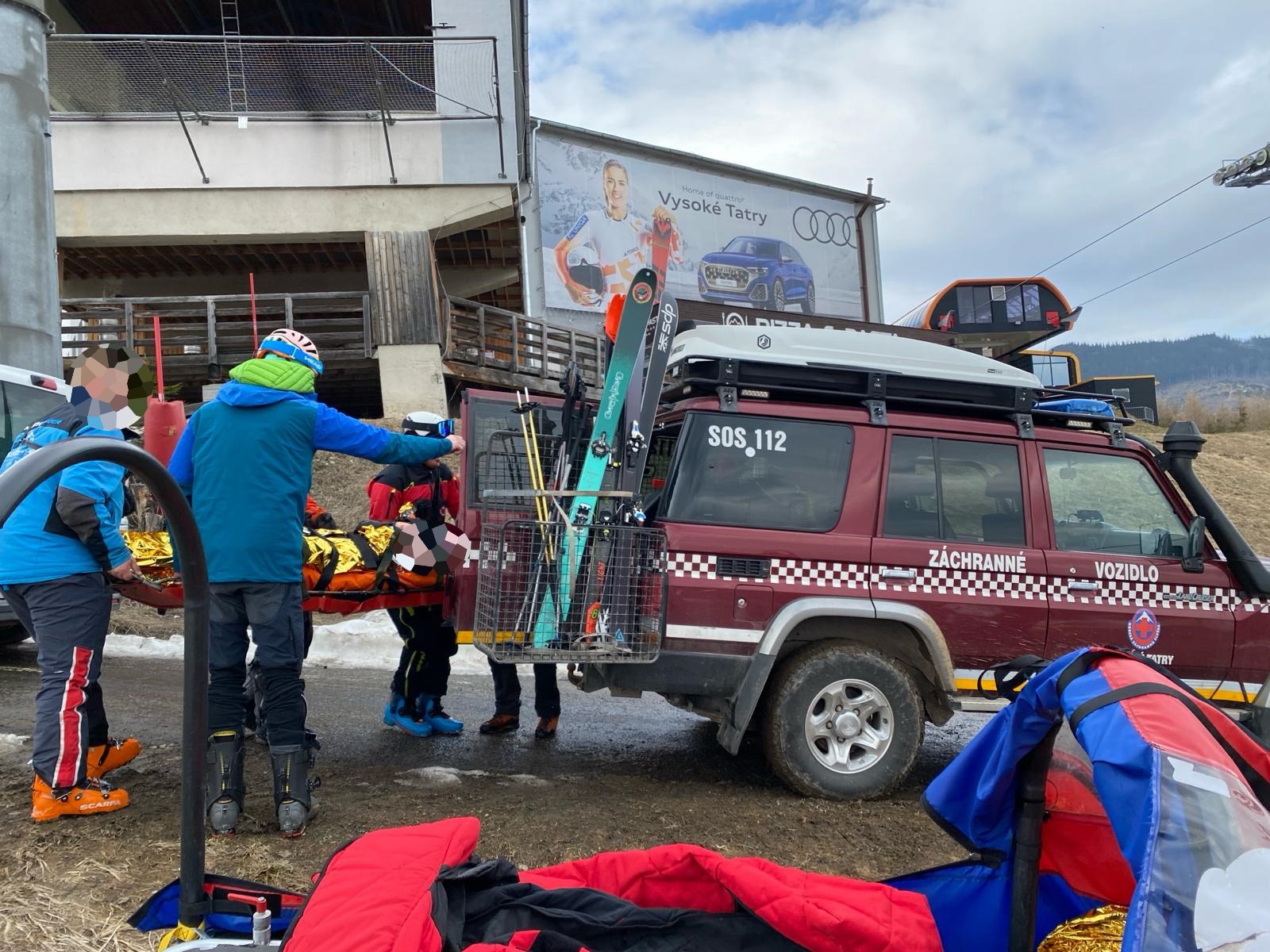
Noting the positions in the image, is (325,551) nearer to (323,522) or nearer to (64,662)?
(323,522)

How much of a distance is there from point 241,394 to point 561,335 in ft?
53.3

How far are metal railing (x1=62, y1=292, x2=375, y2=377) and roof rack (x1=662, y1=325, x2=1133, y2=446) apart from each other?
1316 cm

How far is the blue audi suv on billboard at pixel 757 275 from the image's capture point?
26.5 metres

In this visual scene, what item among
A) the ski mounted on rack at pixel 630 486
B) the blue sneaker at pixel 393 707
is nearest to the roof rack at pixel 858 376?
the ski mounted on rack at pixel 630 486

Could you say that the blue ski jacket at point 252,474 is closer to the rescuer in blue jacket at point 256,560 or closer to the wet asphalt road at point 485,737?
the rescuer in blue jacket at point 256,560

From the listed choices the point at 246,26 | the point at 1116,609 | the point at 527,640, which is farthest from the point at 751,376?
the point at 246,26

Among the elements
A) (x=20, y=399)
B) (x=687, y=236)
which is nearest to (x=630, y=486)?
(x=20, y=399)

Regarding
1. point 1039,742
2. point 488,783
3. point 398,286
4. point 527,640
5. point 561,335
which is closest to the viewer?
point 1039,742

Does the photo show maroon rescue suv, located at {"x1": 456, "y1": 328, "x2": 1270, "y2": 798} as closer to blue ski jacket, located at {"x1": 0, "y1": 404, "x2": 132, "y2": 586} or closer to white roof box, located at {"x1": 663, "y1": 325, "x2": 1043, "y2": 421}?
white roof box, located at {"x1": 663, "y1": 325, "x2": 1043, "y2": 421}

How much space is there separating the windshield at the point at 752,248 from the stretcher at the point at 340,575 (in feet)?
75.4

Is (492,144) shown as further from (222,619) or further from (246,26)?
(222,619)

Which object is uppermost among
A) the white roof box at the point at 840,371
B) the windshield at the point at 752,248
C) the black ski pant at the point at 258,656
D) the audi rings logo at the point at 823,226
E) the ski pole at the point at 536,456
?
the audi rings logo at the point at 823,226

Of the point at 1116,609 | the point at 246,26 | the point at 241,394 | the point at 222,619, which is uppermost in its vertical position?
the point at 246,26

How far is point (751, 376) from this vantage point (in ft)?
16.6
